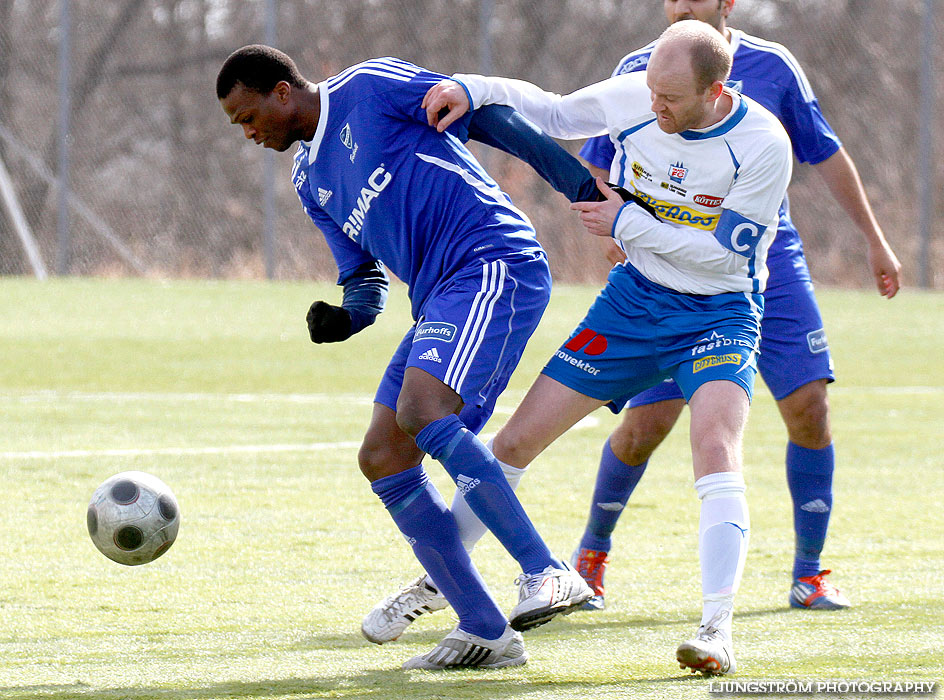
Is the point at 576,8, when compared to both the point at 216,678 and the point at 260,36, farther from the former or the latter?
the point at 216,678

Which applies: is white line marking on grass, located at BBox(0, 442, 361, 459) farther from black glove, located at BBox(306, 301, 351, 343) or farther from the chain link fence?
the chain link fence

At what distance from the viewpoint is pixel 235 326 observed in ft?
49.6

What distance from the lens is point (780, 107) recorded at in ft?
17.9

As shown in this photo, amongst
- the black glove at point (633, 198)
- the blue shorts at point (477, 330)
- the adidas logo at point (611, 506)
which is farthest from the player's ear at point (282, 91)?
the adidas logo at point (611, 506)

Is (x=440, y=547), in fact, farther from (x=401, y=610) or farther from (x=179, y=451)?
(x=179, y=451)

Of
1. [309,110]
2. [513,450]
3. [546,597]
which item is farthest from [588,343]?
[309,110]

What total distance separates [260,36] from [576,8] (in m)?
4.35

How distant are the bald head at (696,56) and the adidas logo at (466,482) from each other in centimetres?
128

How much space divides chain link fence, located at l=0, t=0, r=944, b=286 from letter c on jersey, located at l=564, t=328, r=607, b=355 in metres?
14.2

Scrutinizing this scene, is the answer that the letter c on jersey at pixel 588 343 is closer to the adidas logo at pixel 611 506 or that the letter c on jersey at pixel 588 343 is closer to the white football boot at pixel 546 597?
the white football boot at pixel 546 597

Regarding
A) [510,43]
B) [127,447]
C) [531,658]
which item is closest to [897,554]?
[531,658]

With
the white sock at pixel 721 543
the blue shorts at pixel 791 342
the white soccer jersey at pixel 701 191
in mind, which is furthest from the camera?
the blue shorts at pixel 791 342

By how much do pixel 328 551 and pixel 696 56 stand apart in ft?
8.65

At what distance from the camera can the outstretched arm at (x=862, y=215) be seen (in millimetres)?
5461
